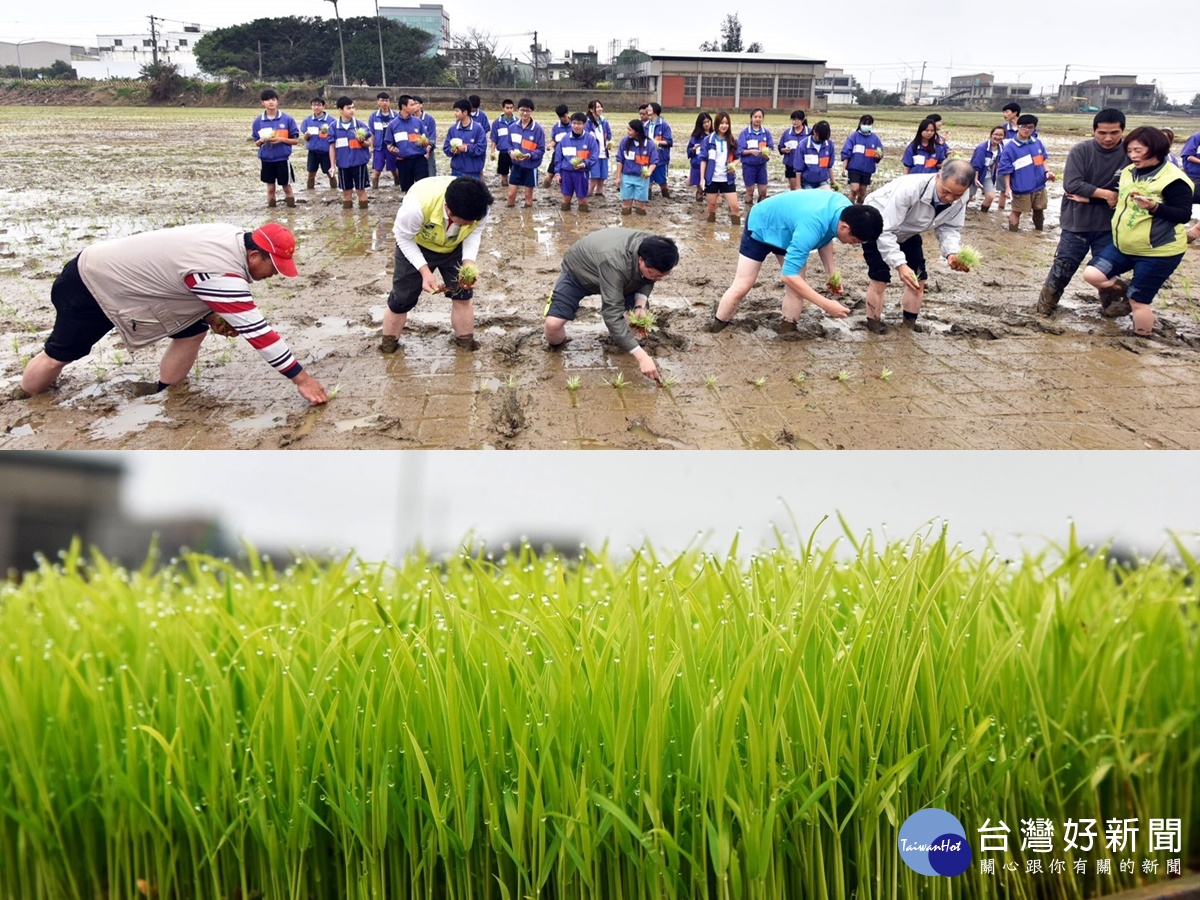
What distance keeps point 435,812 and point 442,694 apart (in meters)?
0.21

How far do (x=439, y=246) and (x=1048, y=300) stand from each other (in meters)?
3.88

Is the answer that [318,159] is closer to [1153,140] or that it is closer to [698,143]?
[698,143]

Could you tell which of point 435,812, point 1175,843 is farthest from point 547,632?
point 1175,843

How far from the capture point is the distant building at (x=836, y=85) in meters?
10.7

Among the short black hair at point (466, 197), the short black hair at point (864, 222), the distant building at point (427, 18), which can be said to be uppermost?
the distant building at point (427, 18)

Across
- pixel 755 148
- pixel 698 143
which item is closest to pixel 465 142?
pixel 698 143

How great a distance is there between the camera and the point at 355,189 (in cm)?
1002

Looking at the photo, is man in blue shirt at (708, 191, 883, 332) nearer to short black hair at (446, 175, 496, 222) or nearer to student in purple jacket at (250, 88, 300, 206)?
short black hair at (446, 175, 496, 222)

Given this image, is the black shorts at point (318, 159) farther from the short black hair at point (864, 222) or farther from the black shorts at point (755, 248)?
the short black hair at point (864, 222)

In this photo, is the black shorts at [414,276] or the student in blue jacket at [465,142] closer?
the black shorts at [414,276]

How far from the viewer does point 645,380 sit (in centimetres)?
437

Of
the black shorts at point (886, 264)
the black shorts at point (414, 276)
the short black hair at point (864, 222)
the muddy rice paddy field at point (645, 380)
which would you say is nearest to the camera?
the muddy rice paddy field at point (645, 380)

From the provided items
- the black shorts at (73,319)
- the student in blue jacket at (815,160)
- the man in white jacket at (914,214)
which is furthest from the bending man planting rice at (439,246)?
the student in blue jacket at (815,160)

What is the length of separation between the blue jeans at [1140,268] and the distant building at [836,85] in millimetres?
5883
